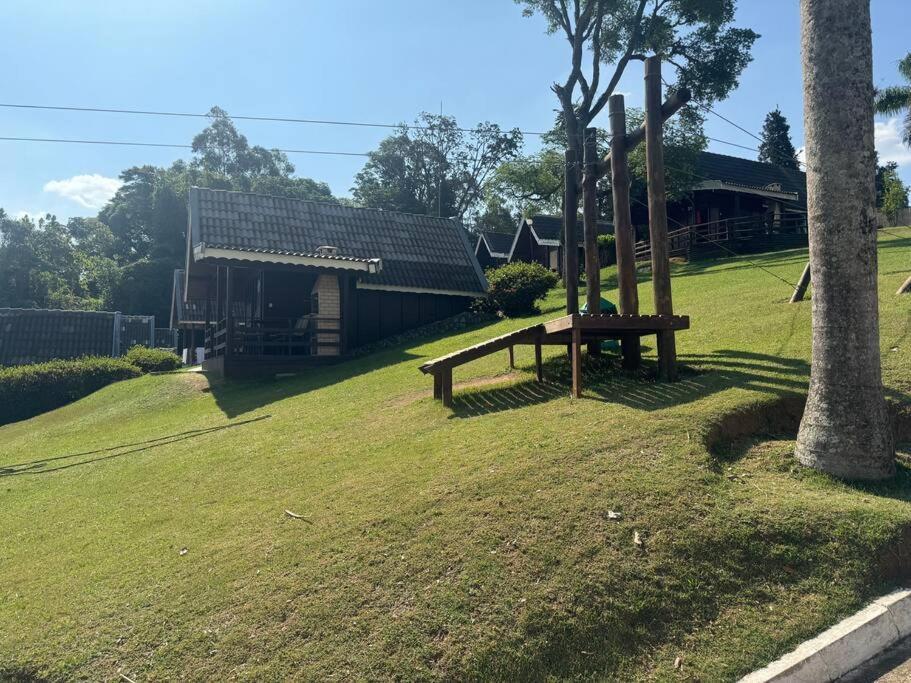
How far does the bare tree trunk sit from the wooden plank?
2.97 m

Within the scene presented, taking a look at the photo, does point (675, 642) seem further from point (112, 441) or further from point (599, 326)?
point (112, 441)

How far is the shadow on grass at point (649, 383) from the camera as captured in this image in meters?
6.66

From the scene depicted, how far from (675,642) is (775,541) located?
1.11 metres

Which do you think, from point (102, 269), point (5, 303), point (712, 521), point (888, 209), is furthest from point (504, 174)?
point (5, 303)

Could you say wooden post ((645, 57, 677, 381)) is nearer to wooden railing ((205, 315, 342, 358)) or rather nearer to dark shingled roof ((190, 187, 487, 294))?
wooden railing ((205, 315, 342, 358))

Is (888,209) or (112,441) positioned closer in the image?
(112,441)

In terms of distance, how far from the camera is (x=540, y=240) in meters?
36.2

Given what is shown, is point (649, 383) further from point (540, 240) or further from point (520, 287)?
point (540, 240)

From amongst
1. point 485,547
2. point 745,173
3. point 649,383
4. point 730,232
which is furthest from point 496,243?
point 485,547

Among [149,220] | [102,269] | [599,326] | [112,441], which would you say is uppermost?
[149,220]

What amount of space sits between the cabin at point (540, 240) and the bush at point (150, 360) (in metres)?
19.4

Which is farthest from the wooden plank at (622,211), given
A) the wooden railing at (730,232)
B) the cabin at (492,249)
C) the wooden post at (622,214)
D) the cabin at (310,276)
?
the cabin at (492,249)

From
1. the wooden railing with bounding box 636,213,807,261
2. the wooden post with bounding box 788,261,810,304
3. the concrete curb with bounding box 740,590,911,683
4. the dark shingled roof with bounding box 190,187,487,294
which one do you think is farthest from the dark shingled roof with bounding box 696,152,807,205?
the concrete curb with bounding box 740,590,911,683

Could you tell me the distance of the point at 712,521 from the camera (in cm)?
439
